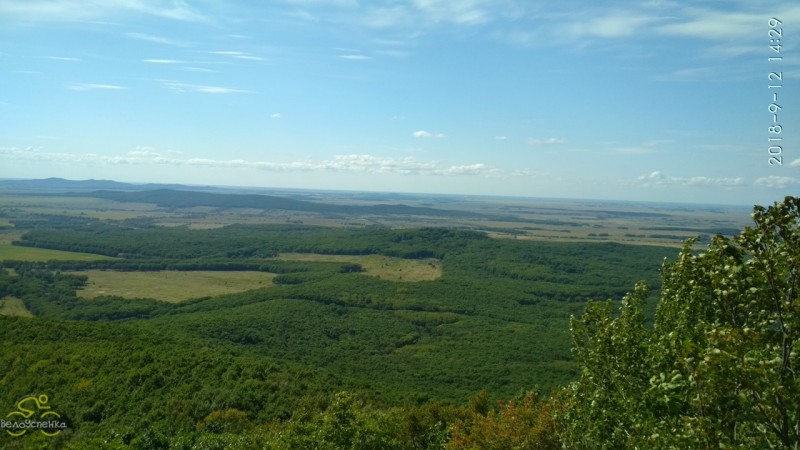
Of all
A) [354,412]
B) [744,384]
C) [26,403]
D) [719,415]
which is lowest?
[26,403]

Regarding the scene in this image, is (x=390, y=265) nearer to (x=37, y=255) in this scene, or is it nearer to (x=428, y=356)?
(x=428, y=356)

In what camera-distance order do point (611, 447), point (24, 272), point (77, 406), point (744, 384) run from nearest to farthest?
point (744, 384)
point (611, 447)
point (77, 406)
point (24, 272)

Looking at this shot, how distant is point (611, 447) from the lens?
13938 mm

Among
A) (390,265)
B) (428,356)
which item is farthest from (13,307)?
(390,265)

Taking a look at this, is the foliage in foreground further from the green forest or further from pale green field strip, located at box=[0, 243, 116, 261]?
pale green field strip, located at box=[0, 243, 116, 261]

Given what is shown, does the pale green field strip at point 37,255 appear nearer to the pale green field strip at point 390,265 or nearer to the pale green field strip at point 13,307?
the pale green field strip at point 13,307

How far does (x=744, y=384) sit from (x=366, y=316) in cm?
10441

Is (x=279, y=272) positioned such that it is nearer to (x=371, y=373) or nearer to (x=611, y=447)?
(x=371, y=373)

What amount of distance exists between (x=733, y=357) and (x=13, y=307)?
13168cm

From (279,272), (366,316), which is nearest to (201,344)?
(366,316)

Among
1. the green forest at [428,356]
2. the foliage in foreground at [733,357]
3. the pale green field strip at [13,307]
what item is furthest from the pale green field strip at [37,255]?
the foliage in foreground at [733,357]

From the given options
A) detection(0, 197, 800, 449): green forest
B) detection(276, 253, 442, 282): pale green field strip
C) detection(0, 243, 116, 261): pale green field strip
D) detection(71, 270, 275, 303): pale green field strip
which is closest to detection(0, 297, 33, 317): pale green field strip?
detection(0, 197, 800, 449): green forest

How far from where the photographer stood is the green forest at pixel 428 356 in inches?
373

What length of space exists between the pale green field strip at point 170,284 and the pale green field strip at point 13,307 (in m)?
11.7
